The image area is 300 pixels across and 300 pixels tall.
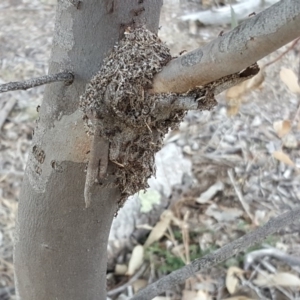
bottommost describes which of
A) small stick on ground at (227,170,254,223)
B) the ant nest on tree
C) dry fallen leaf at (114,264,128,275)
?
the ant nest on tree

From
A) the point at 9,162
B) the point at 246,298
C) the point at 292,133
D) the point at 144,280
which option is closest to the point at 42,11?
the point at 9,162

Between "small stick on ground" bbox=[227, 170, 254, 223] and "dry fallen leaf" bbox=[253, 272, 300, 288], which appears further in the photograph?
"small stick on ground" bbox=[227, 170, 254, 223]

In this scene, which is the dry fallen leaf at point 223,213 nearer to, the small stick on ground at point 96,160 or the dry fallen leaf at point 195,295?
the dry fallen leaf at point 195,295

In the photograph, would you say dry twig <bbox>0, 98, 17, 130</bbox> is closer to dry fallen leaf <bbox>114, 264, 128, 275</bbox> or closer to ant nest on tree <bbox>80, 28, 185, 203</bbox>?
dry fallen leaf <bbox>114, 264, 128, 275</bbox>

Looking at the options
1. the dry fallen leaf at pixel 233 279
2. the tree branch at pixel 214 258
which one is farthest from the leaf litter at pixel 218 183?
the tree branch at pixel 214 258

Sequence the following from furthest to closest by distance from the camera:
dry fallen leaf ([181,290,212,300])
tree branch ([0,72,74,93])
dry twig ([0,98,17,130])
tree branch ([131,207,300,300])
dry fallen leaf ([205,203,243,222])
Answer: dry twig ([0,98,17,130])
dry fallen leaf ([205,203,243,222])
dry fallen leaf ([181,290,212,300])
tree branch ([131,207,300,300])
tree branch ([0,72,74,93])

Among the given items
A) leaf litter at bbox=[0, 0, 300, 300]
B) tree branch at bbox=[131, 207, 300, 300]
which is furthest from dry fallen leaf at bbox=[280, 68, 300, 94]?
tree branch at bbox=[131, 207, 300, 300]
